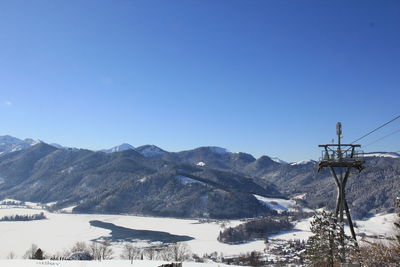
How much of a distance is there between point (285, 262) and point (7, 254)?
149m

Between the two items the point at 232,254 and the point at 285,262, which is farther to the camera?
the point at 232,254

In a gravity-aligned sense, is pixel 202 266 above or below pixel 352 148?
below

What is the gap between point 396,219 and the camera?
2511 centimetres

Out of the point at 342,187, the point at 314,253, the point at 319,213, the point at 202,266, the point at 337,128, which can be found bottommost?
the point at 202,266

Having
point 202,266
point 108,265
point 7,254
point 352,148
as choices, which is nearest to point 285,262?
point 202,266

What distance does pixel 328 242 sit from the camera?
3080 centimetres

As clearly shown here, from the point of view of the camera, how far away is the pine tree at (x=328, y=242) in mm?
30297

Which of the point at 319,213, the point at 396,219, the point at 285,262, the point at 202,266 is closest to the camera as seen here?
the point at 396,219

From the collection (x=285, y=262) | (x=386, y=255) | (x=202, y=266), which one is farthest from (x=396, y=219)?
(x=285, y=262)

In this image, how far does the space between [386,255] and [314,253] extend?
463 inches

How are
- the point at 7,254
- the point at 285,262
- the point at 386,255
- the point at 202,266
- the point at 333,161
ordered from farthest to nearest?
1. the point at 7,254
2. the point at 285,262
3. the point at 202,266
4. the point at 333,161
5. the point at 386,255

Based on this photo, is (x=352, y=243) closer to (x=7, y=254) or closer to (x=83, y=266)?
(x=83, y=266)

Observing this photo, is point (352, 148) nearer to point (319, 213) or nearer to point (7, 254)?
point (319, 213)

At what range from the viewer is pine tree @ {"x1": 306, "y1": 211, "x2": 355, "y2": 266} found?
99.4 feet
